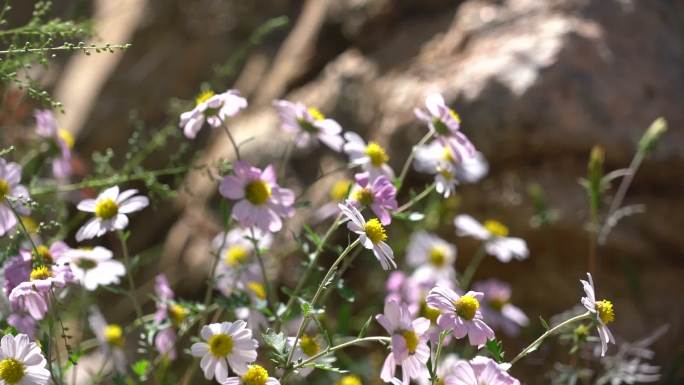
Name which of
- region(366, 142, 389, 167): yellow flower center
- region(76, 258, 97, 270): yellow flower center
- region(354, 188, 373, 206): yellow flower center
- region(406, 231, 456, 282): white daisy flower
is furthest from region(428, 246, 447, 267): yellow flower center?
region(76, 258, 97, 270): yellow flower center

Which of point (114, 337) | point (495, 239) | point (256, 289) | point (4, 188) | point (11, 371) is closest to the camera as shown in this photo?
point (11, 371)

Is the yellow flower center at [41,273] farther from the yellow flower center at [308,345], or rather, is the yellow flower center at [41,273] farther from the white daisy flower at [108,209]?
the yellow flower center at [308,345]

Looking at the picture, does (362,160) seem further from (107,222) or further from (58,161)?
(58,161)

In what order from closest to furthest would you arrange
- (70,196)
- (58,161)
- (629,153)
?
(58,161), (629,153), (70,196)

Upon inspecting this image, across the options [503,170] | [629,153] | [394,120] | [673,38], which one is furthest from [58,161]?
[673,38]

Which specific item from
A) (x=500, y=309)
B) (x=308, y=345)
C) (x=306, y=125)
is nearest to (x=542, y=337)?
(x=308, y=345)

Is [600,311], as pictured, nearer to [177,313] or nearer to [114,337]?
[177,313]

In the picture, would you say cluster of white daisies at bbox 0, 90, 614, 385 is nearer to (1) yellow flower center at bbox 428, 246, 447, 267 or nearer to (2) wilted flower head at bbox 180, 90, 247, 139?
(2) wilted flower head at bbox 180, 90, 247, 139
